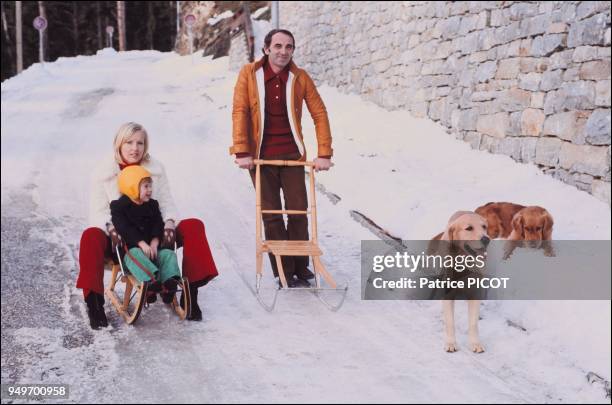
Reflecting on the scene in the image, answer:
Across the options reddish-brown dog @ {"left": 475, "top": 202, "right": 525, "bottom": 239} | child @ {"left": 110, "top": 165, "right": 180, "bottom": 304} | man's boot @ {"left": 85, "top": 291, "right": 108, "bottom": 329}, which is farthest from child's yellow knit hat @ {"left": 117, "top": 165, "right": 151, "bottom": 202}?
reddish-brown dog @ {"left": 475, "top": 202, "right": 525, "bottom": 239}

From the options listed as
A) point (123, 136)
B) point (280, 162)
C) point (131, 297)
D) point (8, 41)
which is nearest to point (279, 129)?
point (280, 162)

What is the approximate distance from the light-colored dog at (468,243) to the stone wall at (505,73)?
261cm

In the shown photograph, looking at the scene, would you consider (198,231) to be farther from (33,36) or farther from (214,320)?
(33,36)

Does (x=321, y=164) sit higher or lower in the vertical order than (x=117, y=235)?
higher

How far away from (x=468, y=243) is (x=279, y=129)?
188 centimetres

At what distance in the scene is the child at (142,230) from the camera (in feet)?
13.5

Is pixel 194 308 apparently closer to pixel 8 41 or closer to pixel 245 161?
pixel 245 161

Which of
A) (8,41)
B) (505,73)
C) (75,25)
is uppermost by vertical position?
(75,25)

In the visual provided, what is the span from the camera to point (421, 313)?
4570 millimetres

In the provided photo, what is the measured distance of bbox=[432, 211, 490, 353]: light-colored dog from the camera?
373 cm

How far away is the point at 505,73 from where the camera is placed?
7676mm

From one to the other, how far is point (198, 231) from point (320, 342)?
1108 millimetres

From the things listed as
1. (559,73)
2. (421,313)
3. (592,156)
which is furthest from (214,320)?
(559,73)

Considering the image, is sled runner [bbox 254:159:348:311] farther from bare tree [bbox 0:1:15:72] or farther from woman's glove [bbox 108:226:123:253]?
bare tree [bbox 0:1:15:72]
